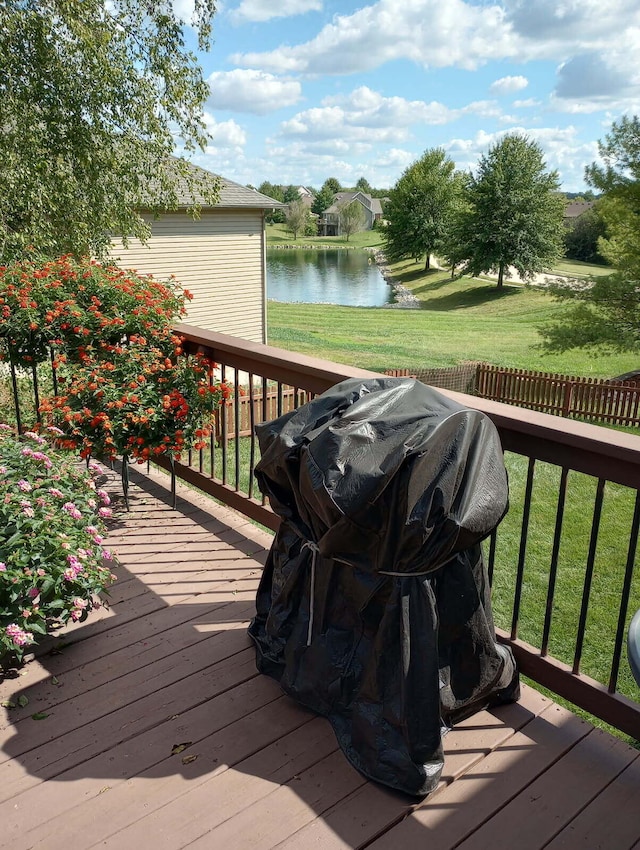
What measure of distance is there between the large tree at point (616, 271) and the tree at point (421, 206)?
92.3ft

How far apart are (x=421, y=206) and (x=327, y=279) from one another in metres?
7.75

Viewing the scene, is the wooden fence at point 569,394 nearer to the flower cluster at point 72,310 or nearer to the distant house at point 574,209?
the distant house at point 574,209

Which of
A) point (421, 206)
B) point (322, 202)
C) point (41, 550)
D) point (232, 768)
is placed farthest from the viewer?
point (322, 202)

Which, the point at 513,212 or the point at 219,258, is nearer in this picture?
the point at 219,258

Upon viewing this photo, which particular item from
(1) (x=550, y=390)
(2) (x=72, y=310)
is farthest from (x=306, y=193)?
(2) (x=72, y=310)

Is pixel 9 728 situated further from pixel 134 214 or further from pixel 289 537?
pixel 134 214

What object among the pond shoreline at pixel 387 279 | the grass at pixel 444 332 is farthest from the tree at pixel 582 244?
the grass at pixel 444 332

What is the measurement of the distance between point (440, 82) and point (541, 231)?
512 inches

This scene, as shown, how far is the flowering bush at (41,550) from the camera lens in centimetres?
200

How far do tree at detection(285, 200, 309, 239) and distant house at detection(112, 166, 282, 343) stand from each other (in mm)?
65669

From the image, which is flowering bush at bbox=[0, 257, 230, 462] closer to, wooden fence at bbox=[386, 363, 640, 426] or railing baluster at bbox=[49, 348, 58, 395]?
railing baluster at bbox=[49, 348, 58, 395]

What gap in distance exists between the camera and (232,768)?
1766mm

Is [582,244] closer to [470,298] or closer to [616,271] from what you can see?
[470,298]

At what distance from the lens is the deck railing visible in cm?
178
